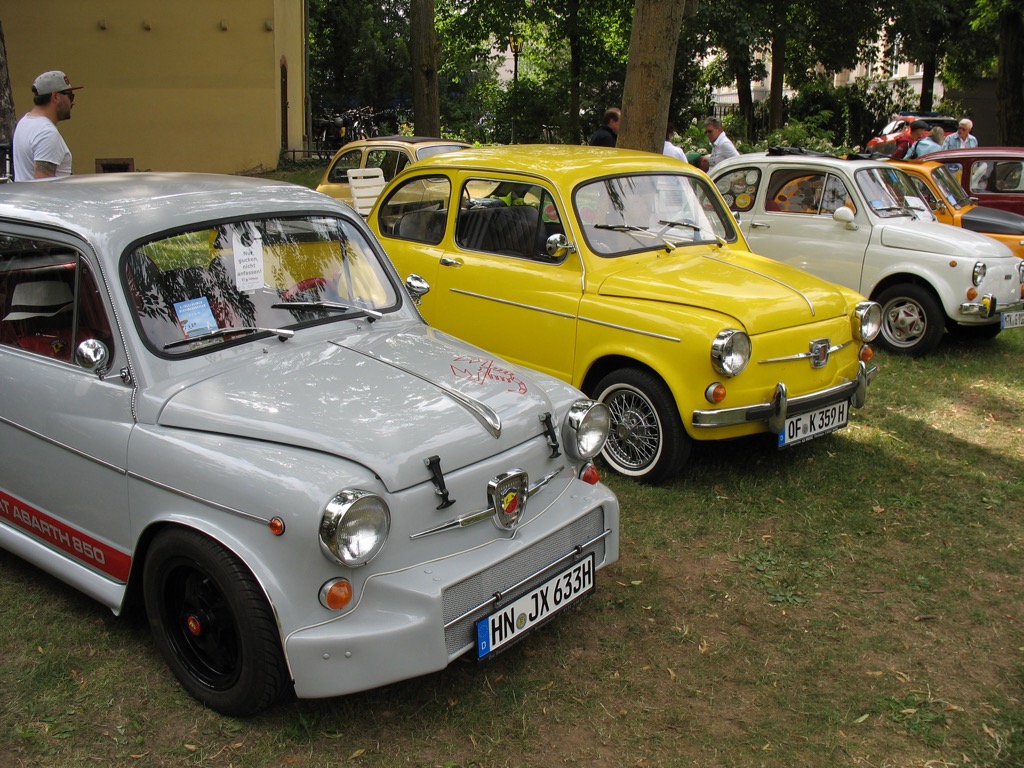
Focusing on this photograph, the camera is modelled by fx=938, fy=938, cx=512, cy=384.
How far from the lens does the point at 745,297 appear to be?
18.0ft

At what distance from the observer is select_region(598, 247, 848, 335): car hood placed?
213 inches

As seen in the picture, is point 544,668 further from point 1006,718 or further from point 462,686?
point 1006,718

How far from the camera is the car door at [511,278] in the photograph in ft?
19.3

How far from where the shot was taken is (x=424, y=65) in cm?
1703

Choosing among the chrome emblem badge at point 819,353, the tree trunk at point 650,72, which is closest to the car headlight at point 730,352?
the chrome emblem badge at point 819,353

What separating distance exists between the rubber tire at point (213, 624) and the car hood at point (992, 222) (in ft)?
29.3

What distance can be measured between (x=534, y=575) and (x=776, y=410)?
2.39m

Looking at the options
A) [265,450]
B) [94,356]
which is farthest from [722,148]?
[265,450]

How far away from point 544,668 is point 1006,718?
5.79 feet

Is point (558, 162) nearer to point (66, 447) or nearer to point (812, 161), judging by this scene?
point (66, 447)

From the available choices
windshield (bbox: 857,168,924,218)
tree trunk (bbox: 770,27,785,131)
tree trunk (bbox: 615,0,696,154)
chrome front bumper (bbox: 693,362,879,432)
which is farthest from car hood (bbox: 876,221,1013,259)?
tree trunk (bbox: 770,27,785,131)

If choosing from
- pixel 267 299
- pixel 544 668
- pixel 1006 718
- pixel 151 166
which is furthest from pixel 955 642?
pixel 151 166

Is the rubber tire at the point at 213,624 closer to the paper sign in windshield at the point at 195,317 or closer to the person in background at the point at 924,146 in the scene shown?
the paper sign in windshield at the point at 195,317

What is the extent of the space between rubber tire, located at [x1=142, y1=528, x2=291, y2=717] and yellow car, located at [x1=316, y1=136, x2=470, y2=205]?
10.2m
